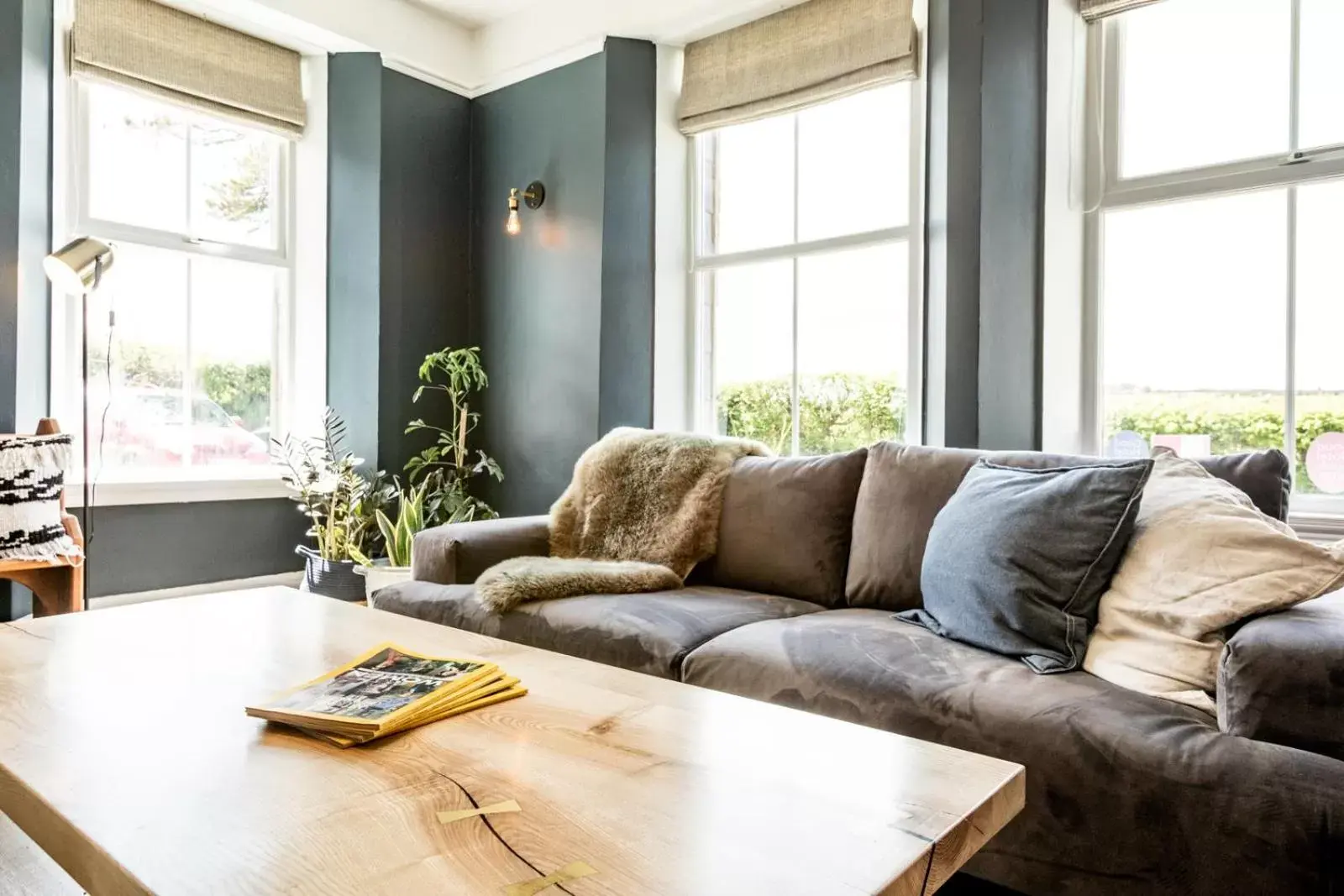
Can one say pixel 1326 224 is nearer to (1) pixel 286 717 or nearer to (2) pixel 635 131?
(2) pixel 635 131

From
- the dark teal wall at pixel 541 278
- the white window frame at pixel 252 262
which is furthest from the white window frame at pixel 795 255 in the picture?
the white window frame at pixel 252 262

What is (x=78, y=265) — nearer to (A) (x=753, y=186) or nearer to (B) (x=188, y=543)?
(B) (x=188, y=543)

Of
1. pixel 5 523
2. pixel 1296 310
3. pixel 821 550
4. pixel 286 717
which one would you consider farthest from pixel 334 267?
pixel 1296 310

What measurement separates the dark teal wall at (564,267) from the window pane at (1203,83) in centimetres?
174

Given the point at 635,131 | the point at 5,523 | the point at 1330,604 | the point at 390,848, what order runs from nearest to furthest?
the point at 390,848, the point at 1330,604, the point at 5,523, the point at 635,131

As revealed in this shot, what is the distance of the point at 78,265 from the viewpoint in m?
2.59

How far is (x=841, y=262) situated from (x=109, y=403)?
2.87 m

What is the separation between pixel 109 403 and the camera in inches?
127

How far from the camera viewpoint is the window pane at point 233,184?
11.5ft

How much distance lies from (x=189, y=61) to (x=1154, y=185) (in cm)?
353

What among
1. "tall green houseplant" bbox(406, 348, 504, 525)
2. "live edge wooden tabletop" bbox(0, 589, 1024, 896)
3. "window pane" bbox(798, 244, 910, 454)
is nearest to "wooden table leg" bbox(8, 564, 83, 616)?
"tall green houseplant" bbox(406, 348, 504, 525)

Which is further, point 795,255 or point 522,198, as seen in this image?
point 522,198

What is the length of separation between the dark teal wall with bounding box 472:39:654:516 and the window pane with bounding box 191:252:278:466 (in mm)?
950

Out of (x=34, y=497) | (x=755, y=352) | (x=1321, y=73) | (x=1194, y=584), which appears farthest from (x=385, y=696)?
(x=1321, y=73)
